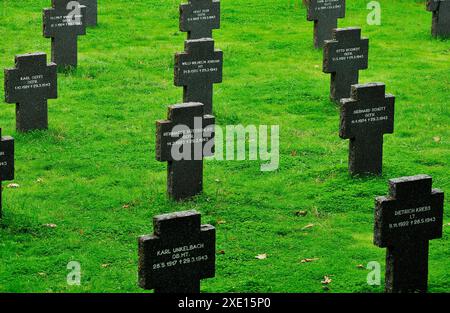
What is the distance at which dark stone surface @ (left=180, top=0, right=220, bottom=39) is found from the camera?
21344mm

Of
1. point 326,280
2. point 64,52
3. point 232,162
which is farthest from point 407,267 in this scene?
point 64,52

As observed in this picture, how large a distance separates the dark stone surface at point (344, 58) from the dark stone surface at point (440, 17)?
4.40 metres

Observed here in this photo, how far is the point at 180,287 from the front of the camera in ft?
36.7

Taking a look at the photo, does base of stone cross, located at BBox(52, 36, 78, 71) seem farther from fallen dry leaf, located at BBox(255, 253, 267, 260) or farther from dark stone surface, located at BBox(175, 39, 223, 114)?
fallen dry leaf, located at BBox(255, 253, 267, 260)

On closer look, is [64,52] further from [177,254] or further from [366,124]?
Answer: [177,254]

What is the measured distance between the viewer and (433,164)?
16.1m

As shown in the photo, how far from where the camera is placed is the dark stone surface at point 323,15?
72.2ft

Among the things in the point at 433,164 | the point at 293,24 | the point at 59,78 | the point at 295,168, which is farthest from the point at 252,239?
the point at 293,24

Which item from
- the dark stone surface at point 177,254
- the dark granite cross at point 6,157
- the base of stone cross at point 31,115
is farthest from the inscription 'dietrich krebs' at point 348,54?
the dark stone surface at point 177,254

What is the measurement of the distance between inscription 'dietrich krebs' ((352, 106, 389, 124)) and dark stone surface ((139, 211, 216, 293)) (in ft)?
14.7

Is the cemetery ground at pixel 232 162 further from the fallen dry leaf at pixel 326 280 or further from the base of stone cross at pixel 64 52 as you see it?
the base of stone cross at pixel 64 52

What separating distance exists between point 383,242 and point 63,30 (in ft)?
34.1

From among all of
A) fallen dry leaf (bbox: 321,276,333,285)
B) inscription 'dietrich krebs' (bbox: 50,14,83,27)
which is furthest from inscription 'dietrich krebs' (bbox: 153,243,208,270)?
inscription 'dietrich krebs' (bbox: 50,14,83,27)

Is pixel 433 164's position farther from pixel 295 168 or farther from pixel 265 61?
pixel 265 61
